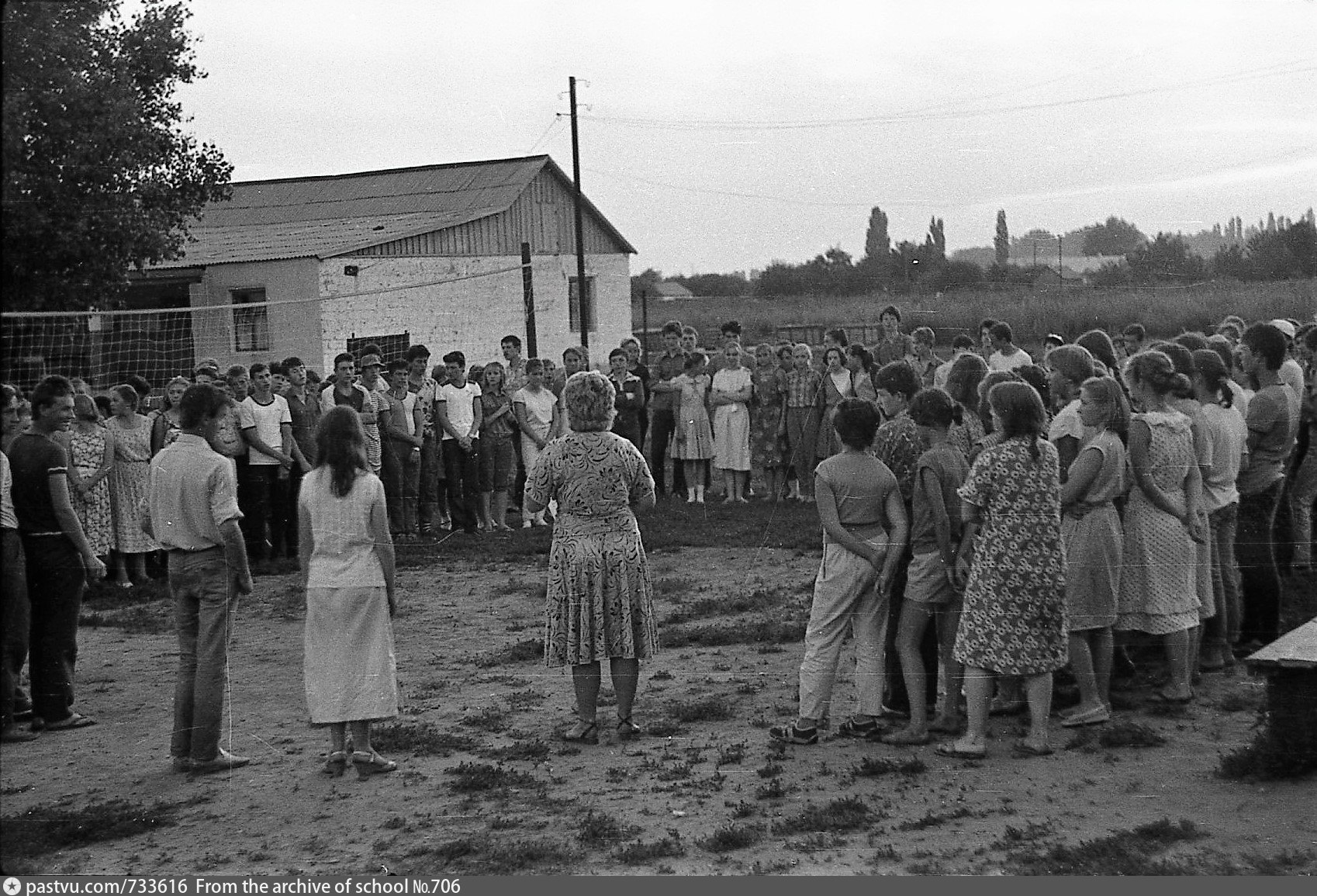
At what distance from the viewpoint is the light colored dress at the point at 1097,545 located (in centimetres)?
603

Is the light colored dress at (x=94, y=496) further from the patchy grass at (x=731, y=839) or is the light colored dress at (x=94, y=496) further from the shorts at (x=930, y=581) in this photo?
the patchy grass at (x=731, y=839)

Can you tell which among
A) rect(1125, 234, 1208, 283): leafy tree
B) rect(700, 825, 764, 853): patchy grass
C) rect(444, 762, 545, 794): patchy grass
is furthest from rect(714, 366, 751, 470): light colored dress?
rect(700, 825, 764, 853): patchy grass

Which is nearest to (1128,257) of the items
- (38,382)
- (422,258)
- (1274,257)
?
(1274,257)

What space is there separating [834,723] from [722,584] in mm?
3551

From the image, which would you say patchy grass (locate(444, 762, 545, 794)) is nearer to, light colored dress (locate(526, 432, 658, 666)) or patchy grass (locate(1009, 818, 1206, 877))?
light colored dress (locate(526, 432, 658, 666))

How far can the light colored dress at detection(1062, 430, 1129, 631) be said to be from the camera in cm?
603

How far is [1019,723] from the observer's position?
6.15 metres

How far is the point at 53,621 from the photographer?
6746 mm

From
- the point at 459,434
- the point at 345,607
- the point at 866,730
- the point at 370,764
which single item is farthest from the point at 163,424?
the point at 866,730

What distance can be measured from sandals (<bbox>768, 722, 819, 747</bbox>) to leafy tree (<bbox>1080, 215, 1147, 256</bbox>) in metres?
3.67

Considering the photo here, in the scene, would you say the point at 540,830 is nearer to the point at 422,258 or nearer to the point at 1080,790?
the point at 1080,790

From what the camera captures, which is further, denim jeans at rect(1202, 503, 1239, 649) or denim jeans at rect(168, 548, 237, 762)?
denim jeans at rect(1202, 503, 1239, 649)

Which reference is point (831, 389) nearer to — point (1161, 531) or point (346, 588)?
point (1161, 531)

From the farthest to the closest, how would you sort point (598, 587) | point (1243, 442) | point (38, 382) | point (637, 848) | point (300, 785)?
point (1243, 442), point (38, 382), point (598, 587), point (300, 785), point (637, 848)
